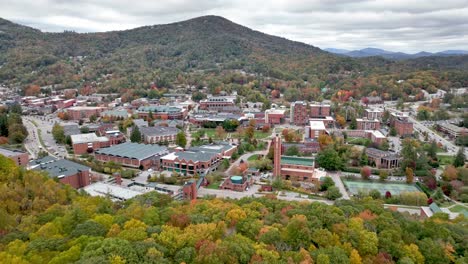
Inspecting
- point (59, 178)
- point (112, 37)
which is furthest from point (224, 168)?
point (112, 37)

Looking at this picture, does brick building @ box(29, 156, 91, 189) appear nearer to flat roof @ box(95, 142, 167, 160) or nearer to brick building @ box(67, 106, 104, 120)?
flat roof @ box(95, 142, 167, 160)

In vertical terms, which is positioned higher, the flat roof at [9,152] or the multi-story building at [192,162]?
the flat roof at [9,152]

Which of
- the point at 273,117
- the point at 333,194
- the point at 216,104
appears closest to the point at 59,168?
the point at 333,194

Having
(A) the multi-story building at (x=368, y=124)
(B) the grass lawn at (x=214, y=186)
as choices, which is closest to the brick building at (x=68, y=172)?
(B) the grass lawn at (x=214, y=186)

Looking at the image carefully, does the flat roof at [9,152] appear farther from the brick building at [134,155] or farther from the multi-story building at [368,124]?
the multi-story building at [368,124]

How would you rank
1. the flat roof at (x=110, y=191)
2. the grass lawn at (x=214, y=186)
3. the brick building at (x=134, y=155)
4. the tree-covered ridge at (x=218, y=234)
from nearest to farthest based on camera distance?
the tree-covered ridge at (x=218, y=234)
the flat roof at (x=110, y=191)
the grass lawn at (x=214, y=186)
the brick building at (x=134, y=155)

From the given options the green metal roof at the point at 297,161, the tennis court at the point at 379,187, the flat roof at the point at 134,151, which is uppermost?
the flat roof at the point at 134,151

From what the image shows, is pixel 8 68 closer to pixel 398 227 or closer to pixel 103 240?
pixel 103 240
